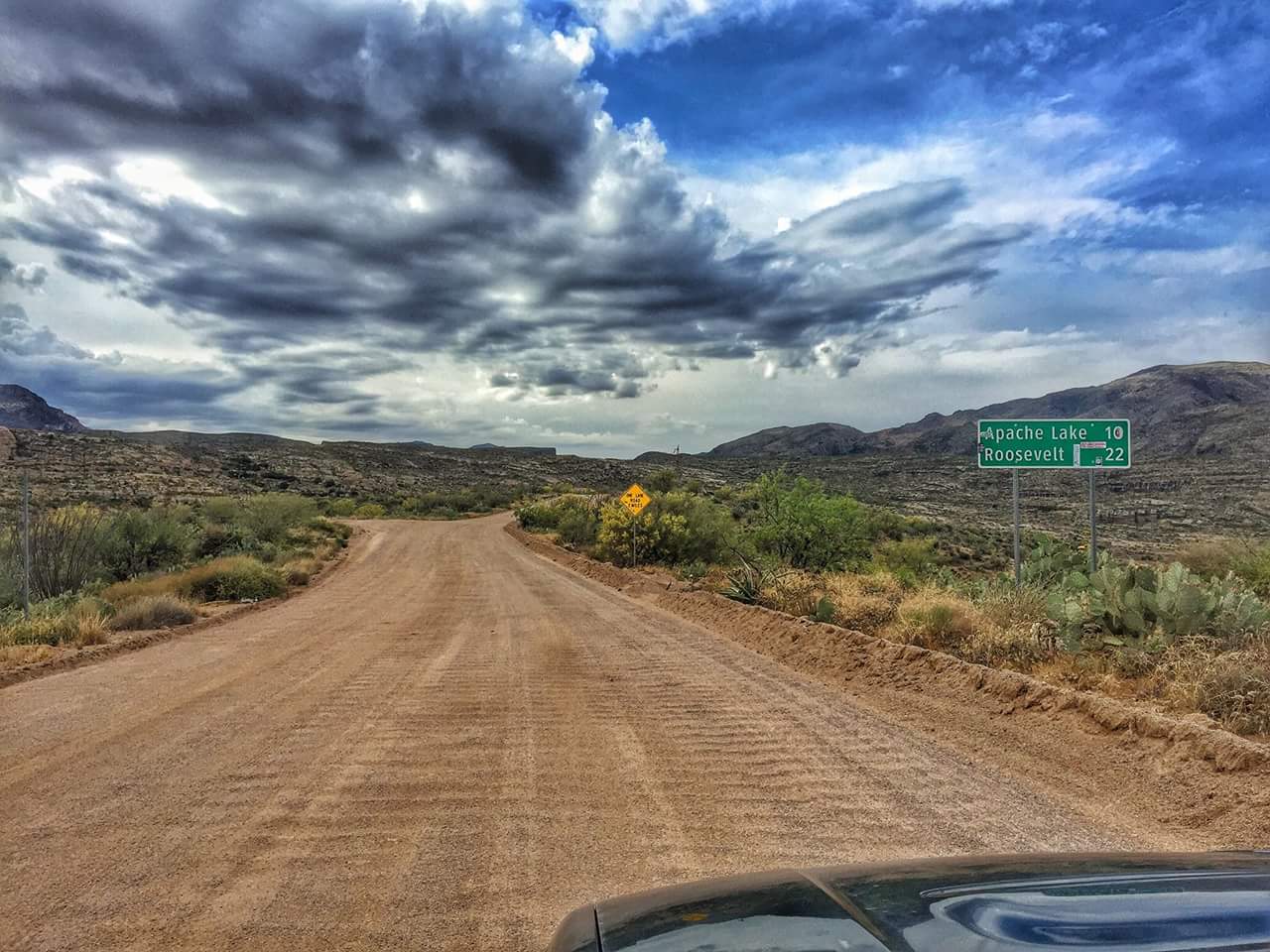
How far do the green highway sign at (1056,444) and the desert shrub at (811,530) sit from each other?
1013cm

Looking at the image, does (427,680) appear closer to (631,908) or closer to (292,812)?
(292,812)

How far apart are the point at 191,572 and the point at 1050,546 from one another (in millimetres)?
20053

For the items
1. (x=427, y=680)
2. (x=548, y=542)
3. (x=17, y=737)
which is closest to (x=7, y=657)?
(x=17, y=737)

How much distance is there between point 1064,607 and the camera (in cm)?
995

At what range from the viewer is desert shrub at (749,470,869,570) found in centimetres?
2289

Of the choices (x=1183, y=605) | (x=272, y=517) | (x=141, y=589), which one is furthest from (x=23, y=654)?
(x=272, y=517)

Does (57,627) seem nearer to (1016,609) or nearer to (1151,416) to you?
(1016,609)

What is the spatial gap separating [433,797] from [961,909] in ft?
15.4

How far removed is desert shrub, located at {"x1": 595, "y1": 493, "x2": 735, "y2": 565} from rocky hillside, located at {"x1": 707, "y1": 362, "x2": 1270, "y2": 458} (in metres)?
21.5

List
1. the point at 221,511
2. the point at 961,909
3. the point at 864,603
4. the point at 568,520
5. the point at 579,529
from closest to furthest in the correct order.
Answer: the point at 961,909 → the point at 864,603 → the point at 579,529 → the point at 221,511 → the point at 568,520

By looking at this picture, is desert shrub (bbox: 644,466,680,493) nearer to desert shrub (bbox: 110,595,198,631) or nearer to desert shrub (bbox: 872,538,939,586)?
desert shrub (bbox: 872,538,939,586)

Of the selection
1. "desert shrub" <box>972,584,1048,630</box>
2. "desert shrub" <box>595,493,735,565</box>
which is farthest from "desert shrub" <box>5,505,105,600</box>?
"desert shrub" <box>972,584,1048,630</box>

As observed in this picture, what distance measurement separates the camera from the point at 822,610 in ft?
43.1

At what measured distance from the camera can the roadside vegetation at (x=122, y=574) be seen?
1400cm
